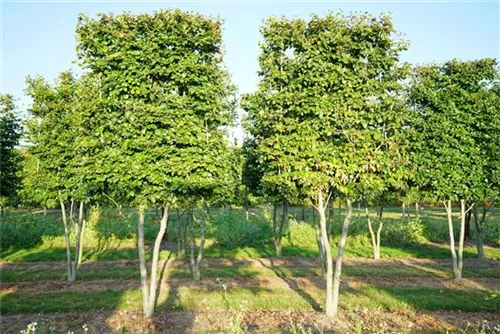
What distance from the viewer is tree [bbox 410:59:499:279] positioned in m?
15.4

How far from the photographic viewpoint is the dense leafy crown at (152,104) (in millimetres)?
10336

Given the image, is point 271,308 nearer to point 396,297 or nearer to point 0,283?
point 396,297

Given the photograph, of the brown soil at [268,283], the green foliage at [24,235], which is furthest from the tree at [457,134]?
the green foliage at [24,235]

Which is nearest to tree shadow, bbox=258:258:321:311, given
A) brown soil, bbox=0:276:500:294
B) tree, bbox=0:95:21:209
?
brown soil, bbox=0:276:500:294

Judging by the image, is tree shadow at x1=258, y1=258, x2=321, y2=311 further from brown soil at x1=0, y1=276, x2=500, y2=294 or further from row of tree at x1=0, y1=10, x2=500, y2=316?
row of tree at x1=0, y1=10, x2=500, y2=316

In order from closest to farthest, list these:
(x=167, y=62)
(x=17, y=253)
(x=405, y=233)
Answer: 1. (x=167, y=62)
2. (x=17, y=253)
3. (x=405, y=233)

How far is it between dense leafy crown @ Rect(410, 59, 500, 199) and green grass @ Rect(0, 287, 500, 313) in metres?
4.33

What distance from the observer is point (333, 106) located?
10633 millimetres

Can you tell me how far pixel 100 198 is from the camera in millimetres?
11492

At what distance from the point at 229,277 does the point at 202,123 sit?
8.52 metres

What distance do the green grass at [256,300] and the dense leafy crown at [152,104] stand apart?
4160 millimetres

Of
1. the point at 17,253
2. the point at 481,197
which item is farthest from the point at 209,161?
the point at 17,253

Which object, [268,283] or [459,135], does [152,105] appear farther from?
[459,135]

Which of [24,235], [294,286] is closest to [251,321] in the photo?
[294,286]
